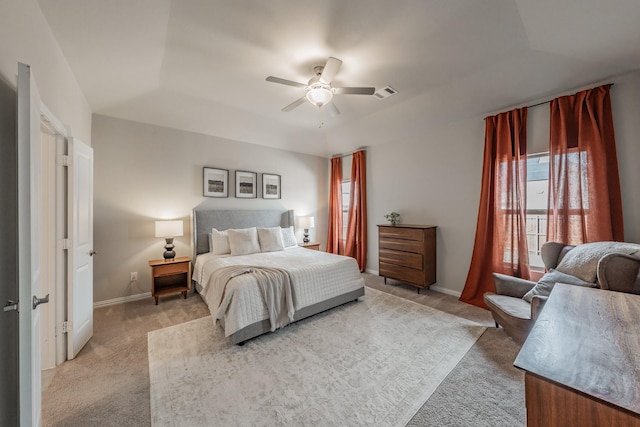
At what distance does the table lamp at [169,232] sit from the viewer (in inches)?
142

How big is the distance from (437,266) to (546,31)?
3.18 metres

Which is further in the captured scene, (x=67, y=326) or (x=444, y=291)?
(x=444, y=291)

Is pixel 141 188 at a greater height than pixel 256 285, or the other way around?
pixel 141 188

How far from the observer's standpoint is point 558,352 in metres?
0.85

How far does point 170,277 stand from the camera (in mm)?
3941

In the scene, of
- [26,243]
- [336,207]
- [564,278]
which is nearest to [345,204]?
[336,207]

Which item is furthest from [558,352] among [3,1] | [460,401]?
[3,1]

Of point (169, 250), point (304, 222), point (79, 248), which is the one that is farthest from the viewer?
point (304, 222)

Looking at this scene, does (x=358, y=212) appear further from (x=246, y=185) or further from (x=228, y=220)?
(x=228, y=220)

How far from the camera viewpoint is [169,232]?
12.0ft

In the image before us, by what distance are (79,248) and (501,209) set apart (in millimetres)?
4929

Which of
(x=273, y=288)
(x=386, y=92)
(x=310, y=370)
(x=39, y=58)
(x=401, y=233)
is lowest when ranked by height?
(x=310, y=370)

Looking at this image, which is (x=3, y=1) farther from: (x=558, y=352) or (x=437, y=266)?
(x=437, y=266)

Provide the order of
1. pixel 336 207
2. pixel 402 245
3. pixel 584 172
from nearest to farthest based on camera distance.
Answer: pixel 584 172 → pixel 402 245 → pixel 336 207
